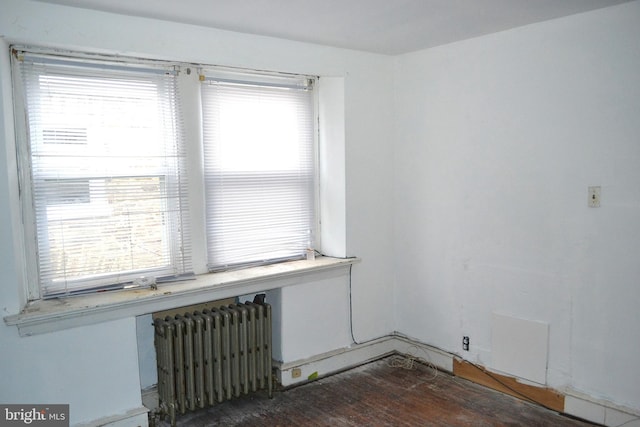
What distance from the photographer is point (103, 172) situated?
2.97 metres

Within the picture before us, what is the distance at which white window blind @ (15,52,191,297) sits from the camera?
2.79 metres

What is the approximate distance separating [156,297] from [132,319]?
0.61 ft

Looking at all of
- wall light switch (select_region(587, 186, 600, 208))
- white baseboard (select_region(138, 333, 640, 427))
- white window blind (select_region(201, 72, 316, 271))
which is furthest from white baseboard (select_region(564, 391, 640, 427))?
white window blind (select_region(201, 72, 316, 271))

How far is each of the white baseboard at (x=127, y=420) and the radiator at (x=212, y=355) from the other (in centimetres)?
16

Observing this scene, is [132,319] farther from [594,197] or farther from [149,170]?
[594,197]

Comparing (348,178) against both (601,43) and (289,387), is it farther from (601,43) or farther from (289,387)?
(601,43)

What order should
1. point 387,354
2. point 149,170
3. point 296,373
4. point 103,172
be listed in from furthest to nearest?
point 387,354 → point 296,373 → point 149,170 → point 103,172

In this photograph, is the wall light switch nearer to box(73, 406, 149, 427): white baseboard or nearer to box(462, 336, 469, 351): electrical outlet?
box(462, 336, 469, 351): electrical outlet

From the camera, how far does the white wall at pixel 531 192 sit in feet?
9.34

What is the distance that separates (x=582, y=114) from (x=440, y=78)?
113 centimetres

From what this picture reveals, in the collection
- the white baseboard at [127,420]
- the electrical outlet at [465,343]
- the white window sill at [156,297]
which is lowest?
the white baseboard at [127,420]
